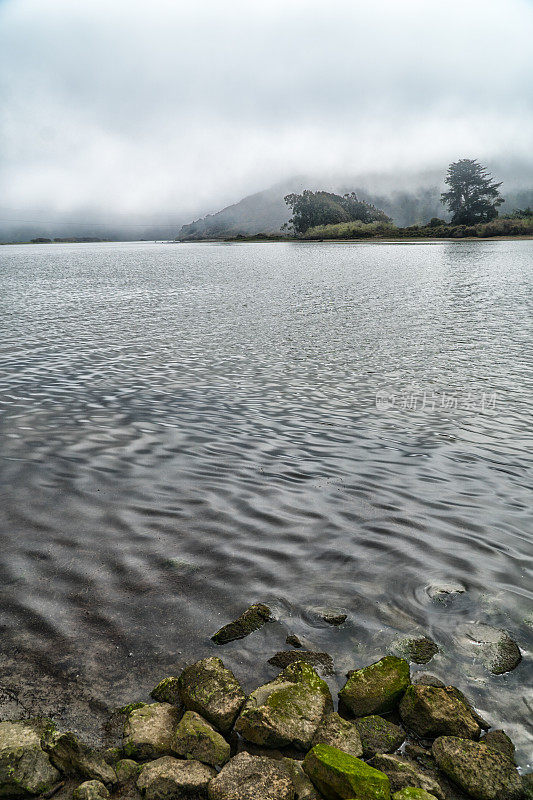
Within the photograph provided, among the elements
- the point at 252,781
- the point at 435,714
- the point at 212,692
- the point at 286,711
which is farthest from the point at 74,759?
the point at 435,714

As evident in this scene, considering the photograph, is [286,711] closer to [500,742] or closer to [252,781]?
[252,781]

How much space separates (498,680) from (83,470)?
931 centimetres

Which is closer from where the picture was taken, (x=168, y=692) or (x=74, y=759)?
(x=74, y=759)

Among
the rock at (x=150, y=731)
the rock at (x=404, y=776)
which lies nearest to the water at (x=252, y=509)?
the rock at (x=150, y=731)

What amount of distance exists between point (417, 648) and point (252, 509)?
14.3ft

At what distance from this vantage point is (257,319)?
3397 cm

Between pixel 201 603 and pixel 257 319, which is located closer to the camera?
pixel 201 603

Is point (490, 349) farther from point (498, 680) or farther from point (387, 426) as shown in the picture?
point (498, 680)

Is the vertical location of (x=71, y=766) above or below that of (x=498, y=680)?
above

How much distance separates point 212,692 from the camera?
567 cm

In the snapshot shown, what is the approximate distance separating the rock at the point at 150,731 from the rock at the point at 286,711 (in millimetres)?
725

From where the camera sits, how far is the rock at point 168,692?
19.2 feet

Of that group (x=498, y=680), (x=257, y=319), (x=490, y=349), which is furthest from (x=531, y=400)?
(x=257, y=319)

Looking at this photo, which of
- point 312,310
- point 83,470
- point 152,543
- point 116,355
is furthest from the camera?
point 312,310
